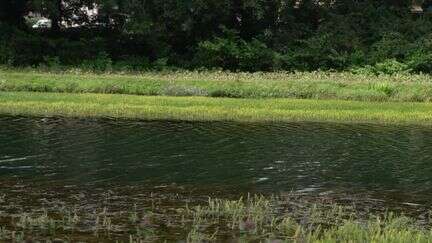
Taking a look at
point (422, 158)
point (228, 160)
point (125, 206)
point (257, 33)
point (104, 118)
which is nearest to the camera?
point (125, 206)

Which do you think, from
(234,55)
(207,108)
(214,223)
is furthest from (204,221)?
(234,55)

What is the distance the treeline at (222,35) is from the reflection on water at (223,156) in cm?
2047

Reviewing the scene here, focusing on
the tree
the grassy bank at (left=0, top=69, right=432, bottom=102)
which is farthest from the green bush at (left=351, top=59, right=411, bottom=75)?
the tree

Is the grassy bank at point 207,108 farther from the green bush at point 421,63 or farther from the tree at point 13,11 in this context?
the tree at point 13,11

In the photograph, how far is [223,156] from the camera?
18250mm

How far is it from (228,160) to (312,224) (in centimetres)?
625

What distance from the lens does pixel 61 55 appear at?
152ft

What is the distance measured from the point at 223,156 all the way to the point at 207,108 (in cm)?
973

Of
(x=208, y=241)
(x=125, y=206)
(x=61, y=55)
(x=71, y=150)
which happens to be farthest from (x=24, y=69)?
(x=208, y=241)

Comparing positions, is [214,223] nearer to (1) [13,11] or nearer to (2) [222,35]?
(2) [222,35]

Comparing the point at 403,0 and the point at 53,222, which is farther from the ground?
the point at 403,0

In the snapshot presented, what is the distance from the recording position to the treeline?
149 feet

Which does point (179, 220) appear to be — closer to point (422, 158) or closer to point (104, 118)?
point (422, 158)

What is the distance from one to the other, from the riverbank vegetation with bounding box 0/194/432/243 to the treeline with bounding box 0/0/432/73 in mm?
31327
